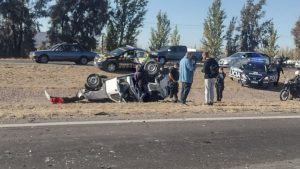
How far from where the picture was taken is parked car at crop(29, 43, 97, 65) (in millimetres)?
34188

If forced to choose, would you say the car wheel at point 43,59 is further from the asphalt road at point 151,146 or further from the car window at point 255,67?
the asphalt road at point 151,146

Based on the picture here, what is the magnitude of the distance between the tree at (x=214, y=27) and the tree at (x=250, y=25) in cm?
731

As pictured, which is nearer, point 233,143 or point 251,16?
point 233,143

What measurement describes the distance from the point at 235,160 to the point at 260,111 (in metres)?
5.12

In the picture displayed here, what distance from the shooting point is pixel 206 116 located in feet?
35.4

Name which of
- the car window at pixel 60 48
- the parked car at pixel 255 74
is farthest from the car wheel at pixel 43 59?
the parked car at pixel 255 74

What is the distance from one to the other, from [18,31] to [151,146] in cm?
4881

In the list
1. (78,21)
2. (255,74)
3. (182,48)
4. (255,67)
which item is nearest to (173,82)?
(255,74)

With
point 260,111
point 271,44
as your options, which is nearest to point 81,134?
point 260,111

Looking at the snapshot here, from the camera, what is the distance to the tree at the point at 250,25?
63750 millimetres

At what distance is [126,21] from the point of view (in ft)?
185

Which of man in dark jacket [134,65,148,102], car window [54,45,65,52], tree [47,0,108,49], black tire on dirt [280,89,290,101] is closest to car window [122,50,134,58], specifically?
car window [54,45,65,52]

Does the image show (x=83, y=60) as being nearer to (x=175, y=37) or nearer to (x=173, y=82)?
(x=173, y=82)

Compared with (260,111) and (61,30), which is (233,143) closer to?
(260,111)
